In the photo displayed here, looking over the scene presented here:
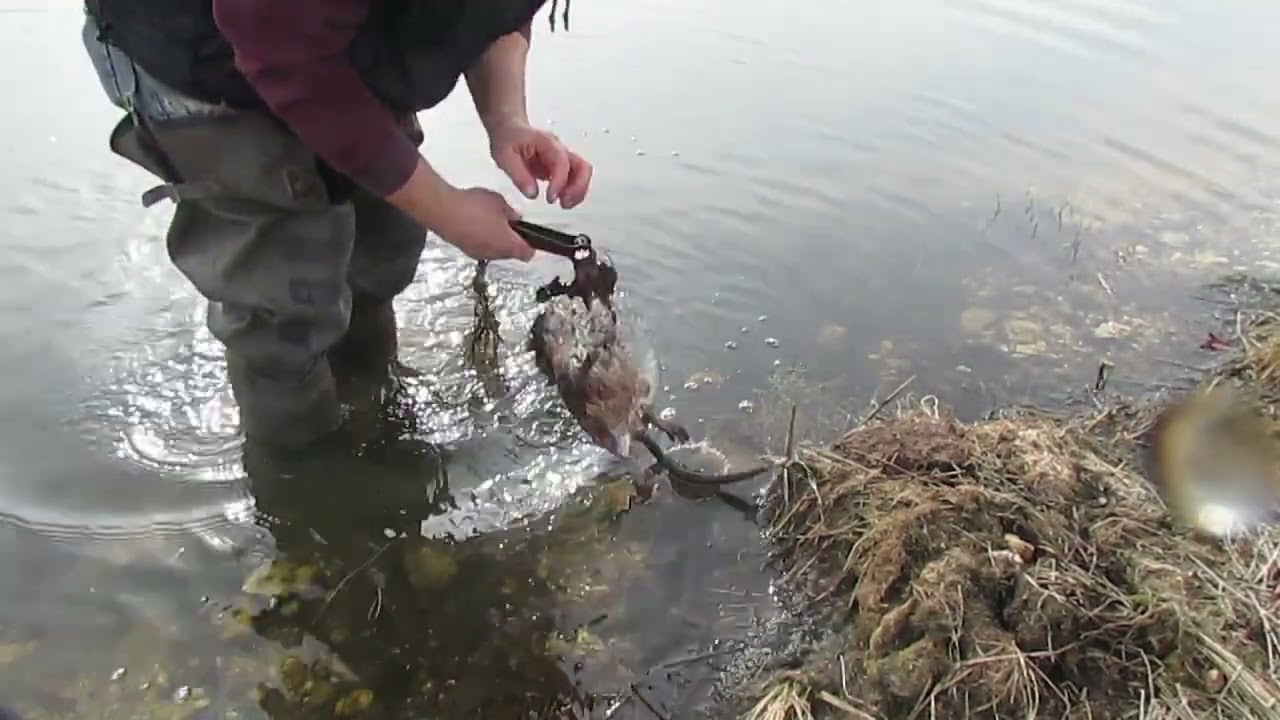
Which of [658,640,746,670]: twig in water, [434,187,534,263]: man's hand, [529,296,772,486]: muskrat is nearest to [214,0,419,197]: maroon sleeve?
[434,187,534,263]: man's hand

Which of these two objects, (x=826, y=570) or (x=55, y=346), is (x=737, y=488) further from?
(x=55, y=346)

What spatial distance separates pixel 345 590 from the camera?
2.64m

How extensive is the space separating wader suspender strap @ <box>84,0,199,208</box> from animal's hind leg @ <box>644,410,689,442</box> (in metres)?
1.38

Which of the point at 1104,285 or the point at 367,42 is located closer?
the point at 367,42

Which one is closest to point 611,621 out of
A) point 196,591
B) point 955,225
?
point 196,591

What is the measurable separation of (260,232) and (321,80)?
647 millimetres

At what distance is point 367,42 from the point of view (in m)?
2.22

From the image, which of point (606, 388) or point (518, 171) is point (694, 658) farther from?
point (518, 171)

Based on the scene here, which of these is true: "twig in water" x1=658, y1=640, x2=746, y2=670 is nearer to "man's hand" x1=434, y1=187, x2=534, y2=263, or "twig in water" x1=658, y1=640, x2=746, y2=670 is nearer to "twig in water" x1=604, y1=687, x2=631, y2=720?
"twig in water" x1=604, y1=687, x2=631, y2=720

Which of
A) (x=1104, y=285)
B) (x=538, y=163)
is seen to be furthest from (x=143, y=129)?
(x=1104, y=285)

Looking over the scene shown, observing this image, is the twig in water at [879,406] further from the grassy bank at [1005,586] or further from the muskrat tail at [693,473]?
the muskrat tail at [693,473]

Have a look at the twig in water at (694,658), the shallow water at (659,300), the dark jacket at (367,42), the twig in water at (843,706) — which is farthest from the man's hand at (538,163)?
the twig in water at (843,706)

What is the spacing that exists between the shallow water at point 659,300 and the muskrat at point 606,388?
0.12 metres

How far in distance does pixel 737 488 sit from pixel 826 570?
407mm
